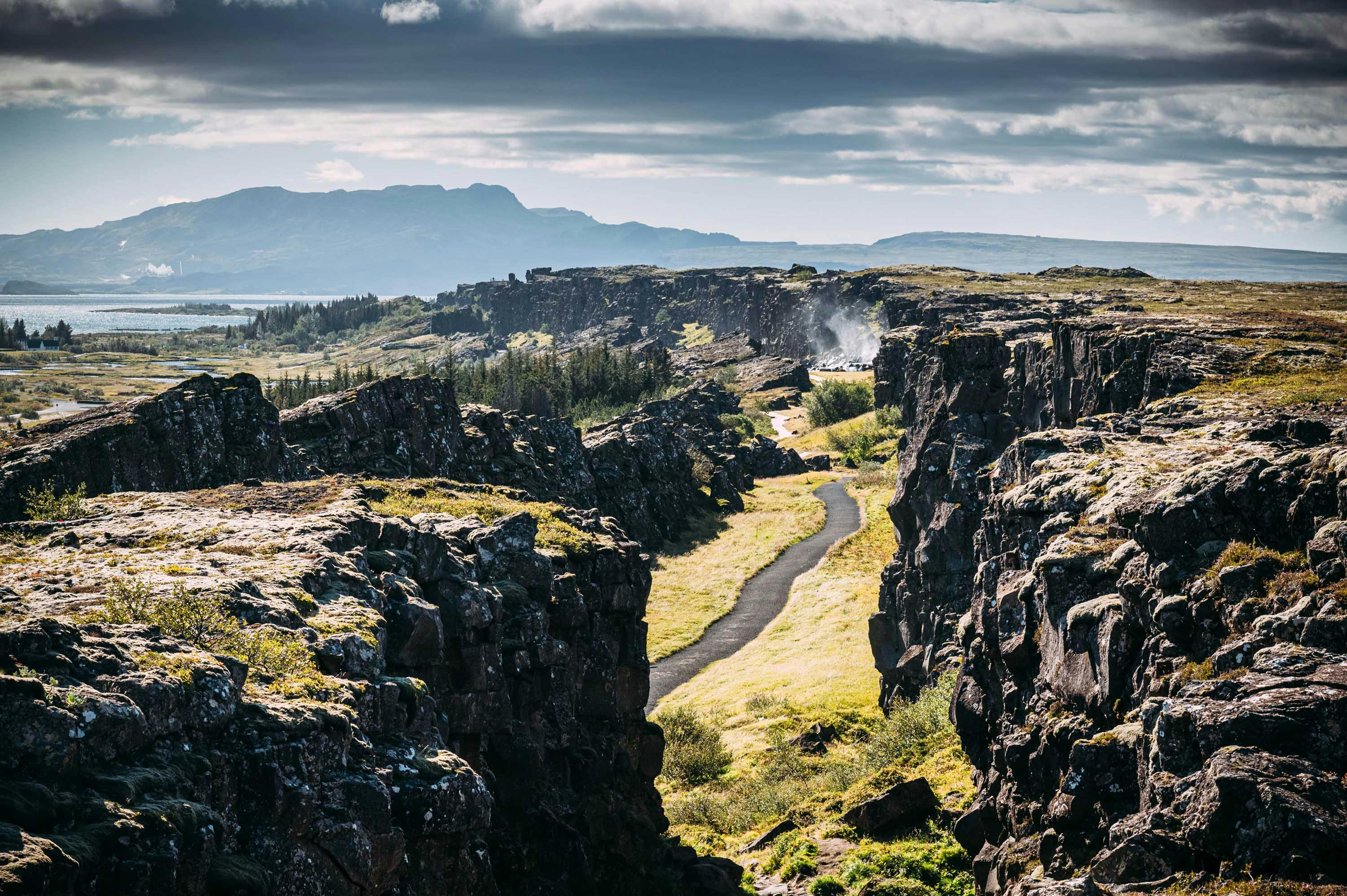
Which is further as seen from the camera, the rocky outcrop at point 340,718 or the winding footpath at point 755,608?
the winding footpath at point 755,608

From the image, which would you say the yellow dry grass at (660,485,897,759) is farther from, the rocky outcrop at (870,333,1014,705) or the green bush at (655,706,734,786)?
the rocky outcrop at (870,333,1014,705)

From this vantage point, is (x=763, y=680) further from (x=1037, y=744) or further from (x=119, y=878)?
(x=119, y=878)

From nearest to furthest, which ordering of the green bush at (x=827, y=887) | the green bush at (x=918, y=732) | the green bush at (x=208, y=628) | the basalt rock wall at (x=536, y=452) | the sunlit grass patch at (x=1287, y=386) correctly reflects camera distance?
the green bush at (x=208, y=628), the green bush at (x=827, y=887), the green bush at (x=918, y=732), the sunlit grass patch at (x=1287, y=386), the basalt rock wall at (x=536, y=452)

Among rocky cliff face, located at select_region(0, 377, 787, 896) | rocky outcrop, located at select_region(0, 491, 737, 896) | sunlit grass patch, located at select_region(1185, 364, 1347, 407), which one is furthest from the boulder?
sunlit grass patch, located at select_region(1185, 364, 1347, 407)

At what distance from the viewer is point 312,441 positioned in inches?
2822

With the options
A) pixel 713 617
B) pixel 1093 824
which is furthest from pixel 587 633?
pixel 713 617

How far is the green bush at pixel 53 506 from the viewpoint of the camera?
44.5m

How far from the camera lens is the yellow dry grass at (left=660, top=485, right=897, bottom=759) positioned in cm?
7662

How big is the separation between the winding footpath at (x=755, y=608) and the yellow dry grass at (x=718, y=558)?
2.84 ft

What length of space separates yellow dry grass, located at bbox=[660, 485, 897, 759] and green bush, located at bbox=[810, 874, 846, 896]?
23.3 metres

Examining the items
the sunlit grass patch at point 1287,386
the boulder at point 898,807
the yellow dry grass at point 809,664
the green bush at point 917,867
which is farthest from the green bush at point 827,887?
the sunlit grass patch at point 1287,386

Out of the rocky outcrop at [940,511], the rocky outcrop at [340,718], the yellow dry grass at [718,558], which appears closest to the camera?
the rocky outcrop at [340,718]

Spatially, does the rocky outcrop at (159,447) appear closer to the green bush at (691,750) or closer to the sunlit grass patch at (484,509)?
the sunlit grass patch at (484,509)

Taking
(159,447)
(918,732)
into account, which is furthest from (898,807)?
(159,447)
